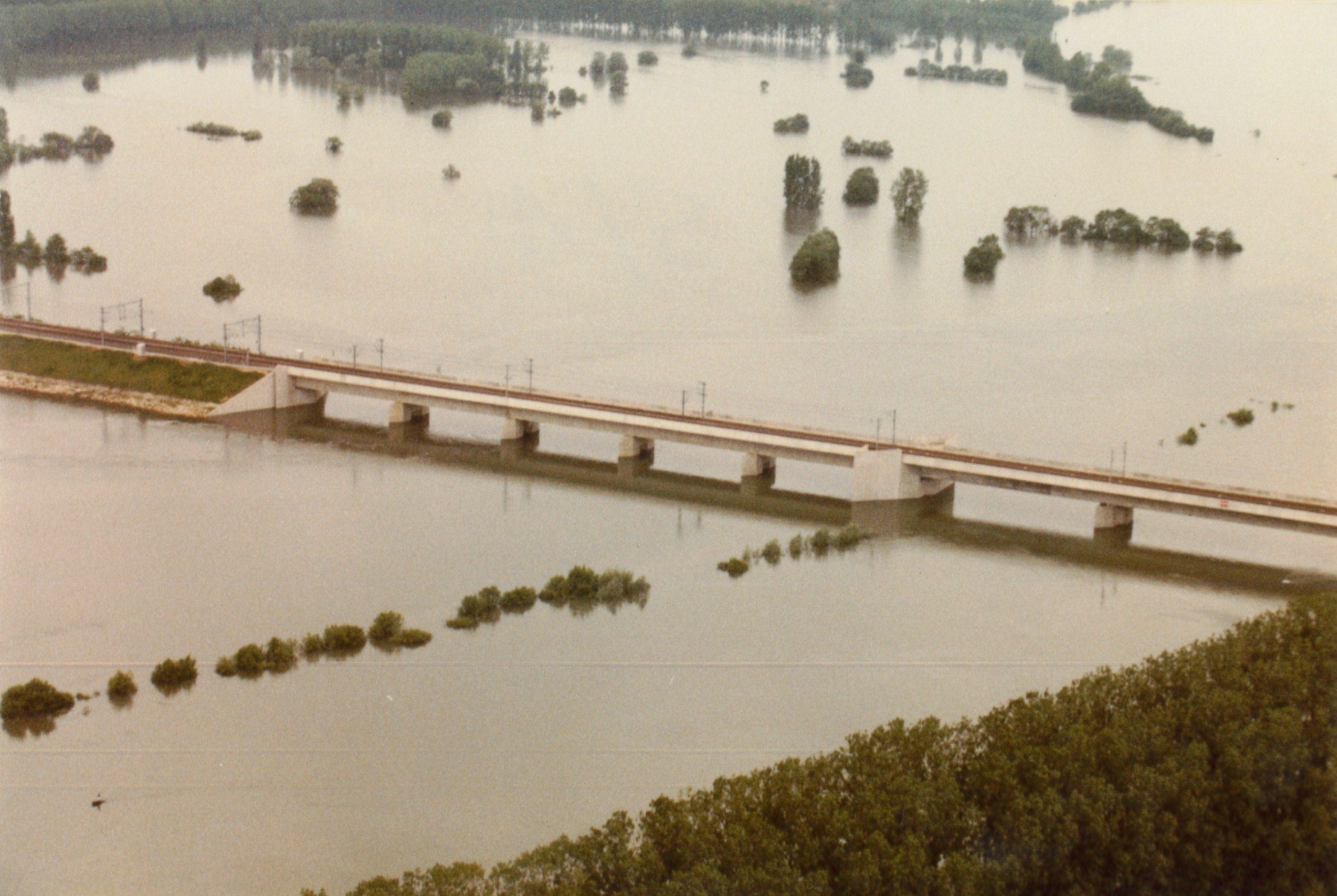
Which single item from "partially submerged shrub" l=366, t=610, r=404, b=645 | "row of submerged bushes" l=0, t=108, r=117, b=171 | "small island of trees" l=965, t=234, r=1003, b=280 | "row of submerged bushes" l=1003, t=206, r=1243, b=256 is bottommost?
"partially submerged shrub" l=366, t=610, r=404, b=645

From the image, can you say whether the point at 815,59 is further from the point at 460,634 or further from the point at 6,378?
the point at 460,634

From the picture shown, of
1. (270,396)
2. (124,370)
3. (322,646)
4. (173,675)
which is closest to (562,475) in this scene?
(270,396)

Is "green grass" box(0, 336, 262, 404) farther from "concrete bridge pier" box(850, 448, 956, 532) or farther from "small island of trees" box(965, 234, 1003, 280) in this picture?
"small island of trees" box(965, 234, 1003, 280)

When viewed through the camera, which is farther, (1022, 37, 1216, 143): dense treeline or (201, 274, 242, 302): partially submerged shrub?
(1022, 37, 1216, 143): dense treeline

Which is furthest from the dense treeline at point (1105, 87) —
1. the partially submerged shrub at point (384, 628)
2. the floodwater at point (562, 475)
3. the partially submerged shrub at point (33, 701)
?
the partially submerged shrub at point (33, 701)

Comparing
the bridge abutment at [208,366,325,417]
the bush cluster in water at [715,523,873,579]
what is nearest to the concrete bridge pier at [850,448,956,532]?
the bush cluster in water at [715,523,873,579]

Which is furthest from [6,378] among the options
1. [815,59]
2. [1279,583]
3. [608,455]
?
[815,59]

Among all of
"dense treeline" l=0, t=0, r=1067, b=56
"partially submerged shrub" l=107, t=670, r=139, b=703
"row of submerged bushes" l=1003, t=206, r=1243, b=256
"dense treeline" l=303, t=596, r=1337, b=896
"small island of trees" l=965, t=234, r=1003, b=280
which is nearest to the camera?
"dense treeline" l=303, t=596, r=1337, b=896
